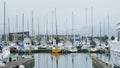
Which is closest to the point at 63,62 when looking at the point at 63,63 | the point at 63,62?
the point at 63,62

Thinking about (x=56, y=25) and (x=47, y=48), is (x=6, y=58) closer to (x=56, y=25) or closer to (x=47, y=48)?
(x=47, y=48)

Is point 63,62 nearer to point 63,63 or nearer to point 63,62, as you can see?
point 63,62

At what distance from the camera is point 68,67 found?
50000 millimetres

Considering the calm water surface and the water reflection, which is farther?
the calm water surface

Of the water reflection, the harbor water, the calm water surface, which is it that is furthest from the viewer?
the harbor water

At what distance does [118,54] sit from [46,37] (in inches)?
3897

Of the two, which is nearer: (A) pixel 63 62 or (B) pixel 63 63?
(B) pixel 63 63

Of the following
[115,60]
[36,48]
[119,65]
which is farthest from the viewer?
[36,48]

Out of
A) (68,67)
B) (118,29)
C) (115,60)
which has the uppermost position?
(118,29)

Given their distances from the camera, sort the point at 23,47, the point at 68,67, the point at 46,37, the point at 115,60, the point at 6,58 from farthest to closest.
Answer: the point at 46,37, the point at 23,47, the point at 68,67, the point at 6,58, the point at 115,60

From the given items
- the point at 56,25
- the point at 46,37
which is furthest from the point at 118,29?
the point at 46,37

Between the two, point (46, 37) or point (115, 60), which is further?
point (46, 37)

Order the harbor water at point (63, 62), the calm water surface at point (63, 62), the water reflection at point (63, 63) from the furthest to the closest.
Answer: the harbor water at point (63, 62) → the calm water surface at point (63, 62) → the water reflection at point (63, 63)

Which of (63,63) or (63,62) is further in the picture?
(63,62)
